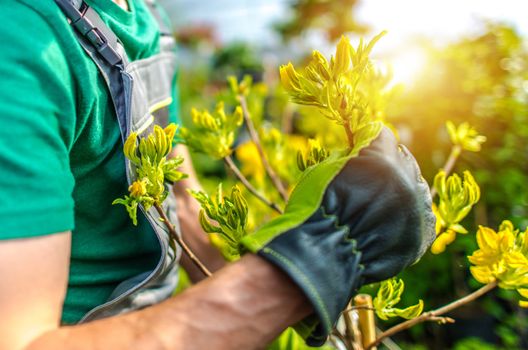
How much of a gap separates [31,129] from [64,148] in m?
0.05

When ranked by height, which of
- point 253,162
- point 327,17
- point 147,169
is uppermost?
point 147,169

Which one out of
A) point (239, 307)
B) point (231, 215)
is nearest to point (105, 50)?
point (231, 215)

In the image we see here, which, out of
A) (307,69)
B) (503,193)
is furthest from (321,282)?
(503,193)

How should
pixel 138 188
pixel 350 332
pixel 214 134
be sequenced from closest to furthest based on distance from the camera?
pixel 138 188 → pixel 350 332 → pixel 214 134

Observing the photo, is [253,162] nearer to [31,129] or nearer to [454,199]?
[454,199]

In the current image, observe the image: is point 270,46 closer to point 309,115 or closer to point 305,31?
point 305,31

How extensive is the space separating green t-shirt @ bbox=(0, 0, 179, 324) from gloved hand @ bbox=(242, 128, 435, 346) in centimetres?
24

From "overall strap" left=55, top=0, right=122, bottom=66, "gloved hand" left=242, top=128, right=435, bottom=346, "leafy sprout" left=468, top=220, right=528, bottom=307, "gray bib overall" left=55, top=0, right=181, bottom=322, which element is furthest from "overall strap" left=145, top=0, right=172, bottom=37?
"leafy sprout" left=468, top=220, right=528, bottom=307

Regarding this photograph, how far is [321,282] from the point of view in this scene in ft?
Result: 1.89

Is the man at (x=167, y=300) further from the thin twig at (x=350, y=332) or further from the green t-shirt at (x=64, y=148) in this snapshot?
the thin twig at (x=350, y=332)

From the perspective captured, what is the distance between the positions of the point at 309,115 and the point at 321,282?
120cm

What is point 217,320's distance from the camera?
57 cm

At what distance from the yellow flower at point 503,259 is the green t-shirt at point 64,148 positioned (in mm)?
494

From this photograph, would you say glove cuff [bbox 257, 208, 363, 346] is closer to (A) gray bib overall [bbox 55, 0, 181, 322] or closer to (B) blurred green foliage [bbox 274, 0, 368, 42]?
(A) gray bib overall [bbox 55, 0, 181, 322]
